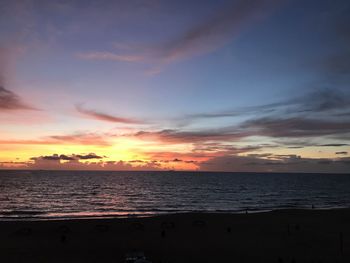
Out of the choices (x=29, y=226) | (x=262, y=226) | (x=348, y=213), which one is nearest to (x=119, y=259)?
(x=29, y=226)

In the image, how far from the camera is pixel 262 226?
147ft

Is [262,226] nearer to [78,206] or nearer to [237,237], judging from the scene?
[237,237]

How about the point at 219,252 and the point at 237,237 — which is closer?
the point at 219,252

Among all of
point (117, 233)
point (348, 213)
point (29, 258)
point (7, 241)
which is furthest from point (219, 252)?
point (348, 213)

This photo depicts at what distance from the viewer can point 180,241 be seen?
35594mm

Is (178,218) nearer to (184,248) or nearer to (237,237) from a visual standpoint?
(237,237)

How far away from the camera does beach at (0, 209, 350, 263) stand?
30.6 meters

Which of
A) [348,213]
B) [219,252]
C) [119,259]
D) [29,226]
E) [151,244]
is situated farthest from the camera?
[348,213]

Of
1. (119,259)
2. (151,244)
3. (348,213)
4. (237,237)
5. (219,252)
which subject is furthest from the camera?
(348,213)

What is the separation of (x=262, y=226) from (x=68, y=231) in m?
22.6

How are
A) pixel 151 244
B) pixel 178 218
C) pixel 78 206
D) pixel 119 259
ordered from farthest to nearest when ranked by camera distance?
pixel 78 206
pixel 178 218
pixel 151 244
pixel 119 259

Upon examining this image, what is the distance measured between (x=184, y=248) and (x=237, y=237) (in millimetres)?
7698

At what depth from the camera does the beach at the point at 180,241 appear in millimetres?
30641

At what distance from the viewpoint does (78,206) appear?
245 feet
